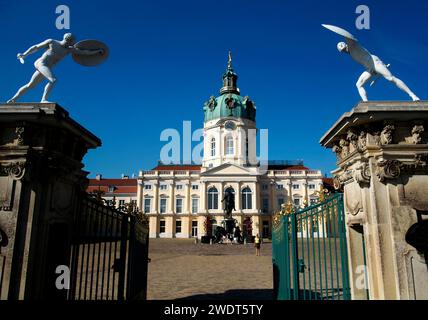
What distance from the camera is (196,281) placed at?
38.5ft

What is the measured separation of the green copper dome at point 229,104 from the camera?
212ft

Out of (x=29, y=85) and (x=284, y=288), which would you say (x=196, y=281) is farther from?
(x=29, y=85)

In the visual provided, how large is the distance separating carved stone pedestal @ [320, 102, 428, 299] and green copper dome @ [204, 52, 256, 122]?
59761mm

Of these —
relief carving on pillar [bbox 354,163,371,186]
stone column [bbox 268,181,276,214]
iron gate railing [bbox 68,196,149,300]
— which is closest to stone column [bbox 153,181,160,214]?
stone column [bbox 268,181,276,214]

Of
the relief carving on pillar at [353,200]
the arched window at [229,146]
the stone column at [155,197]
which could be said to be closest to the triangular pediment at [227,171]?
the arched window at [229,146]

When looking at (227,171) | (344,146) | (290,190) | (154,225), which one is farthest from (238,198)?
(344,146)

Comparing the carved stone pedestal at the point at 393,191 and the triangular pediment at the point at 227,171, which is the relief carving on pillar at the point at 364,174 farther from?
the triangular pediment at the point at 227,171

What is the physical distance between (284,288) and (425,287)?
110 inches

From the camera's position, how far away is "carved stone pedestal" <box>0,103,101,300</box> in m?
4.64

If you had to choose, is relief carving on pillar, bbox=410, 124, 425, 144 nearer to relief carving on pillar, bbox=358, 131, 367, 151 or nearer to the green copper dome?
relief carving on pillar, bbox=358, 131, 367, 151

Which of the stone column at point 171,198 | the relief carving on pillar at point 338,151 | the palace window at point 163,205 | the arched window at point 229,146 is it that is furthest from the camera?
the arched window at point 229,146

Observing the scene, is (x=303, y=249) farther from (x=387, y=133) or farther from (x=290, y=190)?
(x=290, y=190)

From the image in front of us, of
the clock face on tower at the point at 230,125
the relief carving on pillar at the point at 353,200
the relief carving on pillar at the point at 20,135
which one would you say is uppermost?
the clock face on tower at the point at 230,125

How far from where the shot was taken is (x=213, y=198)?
199ft
